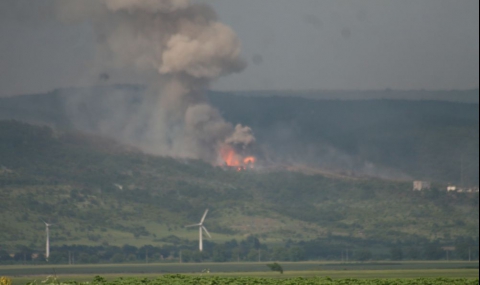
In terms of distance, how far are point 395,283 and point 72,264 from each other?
134 metres

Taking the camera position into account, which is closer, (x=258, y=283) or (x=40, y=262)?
(x=258, y=283)

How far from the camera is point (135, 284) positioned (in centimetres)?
7088

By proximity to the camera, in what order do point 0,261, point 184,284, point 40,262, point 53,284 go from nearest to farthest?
point 53,284 → point 184,284 → point 0,261 → point 40,262

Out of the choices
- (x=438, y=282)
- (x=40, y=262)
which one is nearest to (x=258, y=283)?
(x=438, y=282)

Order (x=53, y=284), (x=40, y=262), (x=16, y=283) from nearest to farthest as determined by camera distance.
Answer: (x=53, y=284), (x=16, y=283), (x=40, y=262)

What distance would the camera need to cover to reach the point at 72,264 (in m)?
200

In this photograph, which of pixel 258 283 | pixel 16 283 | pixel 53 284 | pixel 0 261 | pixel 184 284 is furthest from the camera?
pixel 0 261

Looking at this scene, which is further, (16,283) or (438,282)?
(16,283)

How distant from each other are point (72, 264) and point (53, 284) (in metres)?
140

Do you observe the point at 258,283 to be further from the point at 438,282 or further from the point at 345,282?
the point at 438,282

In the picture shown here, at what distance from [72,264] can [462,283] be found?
136509 mm

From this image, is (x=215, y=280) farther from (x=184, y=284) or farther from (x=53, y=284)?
(x=53, y=284)

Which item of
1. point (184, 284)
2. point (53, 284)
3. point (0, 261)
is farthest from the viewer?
point (0, 261)

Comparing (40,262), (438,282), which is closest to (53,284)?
(438,282)
